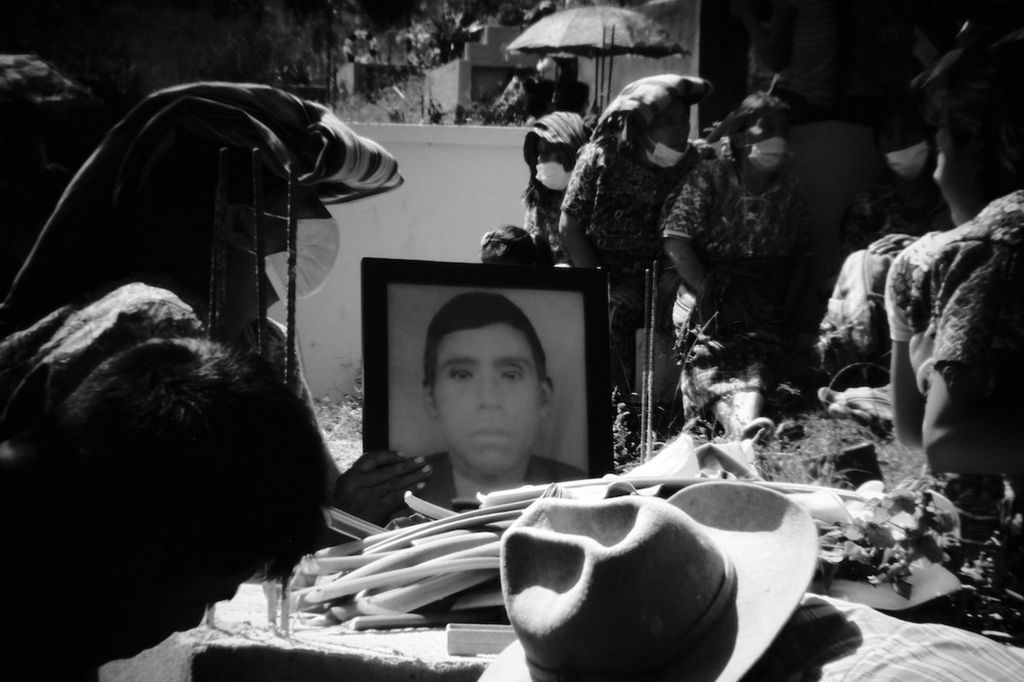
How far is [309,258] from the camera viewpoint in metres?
3.13

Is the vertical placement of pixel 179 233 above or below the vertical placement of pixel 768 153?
below

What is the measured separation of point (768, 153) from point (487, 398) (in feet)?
11.1

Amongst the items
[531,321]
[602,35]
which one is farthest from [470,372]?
[602,35]

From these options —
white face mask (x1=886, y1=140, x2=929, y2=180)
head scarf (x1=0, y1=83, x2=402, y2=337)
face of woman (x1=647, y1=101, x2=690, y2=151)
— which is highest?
face of woman (x1=647, y1=101, x2=690, y2=151)

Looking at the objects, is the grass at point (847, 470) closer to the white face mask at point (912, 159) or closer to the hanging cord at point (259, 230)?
the white face mask at point (912, 159)

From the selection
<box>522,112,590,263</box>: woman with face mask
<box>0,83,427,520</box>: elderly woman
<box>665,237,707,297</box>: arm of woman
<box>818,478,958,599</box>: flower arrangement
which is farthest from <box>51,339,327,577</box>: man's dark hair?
<box>522,112,590,263</box>: woman with face mask

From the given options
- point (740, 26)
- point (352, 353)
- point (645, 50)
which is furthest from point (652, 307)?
point (645, 50)

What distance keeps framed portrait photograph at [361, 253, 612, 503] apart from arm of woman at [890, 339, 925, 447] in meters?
0.78

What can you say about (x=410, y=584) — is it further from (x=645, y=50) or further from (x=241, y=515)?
(x=645, y=50)

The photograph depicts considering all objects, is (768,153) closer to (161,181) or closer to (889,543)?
(161,181)

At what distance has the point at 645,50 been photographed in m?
9.61

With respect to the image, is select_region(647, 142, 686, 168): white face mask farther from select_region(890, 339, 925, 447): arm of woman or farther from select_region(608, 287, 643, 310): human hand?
select_region(890, 339, 925, 447): arm of woman

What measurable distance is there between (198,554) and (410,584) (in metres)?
0.97

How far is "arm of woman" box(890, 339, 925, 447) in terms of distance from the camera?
2.86 metres
